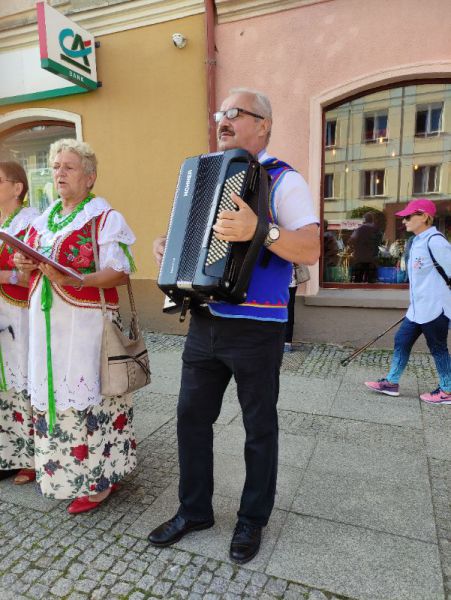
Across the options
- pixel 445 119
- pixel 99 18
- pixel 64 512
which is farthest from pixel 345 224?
pixel 64 512

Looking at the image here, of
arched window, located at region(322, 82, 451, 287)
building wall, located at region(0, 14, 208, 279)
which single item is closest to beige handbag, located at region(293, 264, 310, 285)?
arched window, located at region(322, 82, 451, 287)

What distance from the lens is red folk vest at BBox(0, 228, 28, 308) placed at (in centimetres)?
269

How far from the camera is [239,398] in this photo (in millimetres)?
2096

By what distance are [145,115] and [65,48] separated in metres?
1.26

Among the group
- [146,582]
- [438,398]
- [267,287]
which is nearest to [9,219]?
[267,287]

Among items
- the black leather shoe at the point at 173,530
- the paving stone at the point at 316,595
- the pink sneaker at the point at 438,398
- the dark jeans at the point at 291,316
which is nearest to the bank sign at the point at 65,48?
the dark jeans at the point at 291,316

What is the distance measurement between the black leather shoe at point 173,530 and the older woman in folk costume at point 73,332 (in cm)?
45

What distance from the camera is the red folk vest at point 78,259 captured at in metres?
2.30

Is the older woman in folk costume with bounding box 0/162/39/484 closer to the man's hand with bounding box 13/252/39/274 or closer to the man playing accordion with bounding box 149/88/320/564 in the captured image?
the man's hand with bounding box 13/252/39/274

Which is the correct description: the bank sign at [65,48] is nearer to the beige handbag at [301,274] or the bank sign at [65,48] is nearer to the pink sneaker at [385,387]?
the beige handbag at [301,274]

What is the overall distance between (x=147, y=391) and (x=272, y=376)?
102 inches

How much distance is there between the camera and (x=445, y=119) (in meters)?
5.51

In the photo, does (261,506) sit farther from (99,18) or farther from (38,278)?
(99,18)

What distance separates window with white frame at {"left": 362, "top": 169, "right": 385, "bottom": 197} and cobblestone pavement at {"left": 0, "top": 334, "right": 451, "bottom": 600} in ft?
11.0
